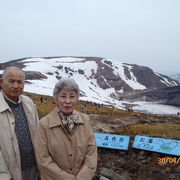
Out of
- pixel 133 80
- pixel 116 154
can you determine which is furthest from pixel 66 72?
pixel 116 154

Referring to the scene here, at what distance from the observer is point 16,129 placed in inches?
138

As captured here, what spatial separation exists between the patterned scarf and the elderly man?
66 centimetres

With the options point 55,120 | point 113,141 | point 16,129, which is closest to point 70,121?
point 55,120

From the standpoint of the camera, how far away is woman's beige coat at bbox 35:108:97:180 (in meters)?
3.32

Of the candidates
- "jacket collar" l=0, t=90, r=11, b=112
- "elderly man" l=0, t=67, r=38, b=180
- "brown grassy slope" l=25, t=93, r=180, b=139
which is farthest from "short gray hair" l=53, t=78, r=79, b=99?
"brown grassy slope" l=25, t=93, r=180, b=139

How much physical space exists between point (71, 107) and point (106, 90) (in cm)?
8222

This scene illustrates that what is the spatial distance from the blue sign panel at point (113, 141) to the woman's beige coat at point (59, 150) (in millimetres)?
5051

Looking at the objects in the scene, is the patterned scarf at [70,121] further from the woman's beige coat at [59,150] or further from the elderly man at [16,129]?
the elderly man at [16,129]

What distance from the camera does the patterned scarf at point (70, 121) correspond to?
334cm

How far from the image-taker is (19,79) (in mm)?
3535

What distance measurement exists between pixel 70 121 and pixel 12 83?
110 centimetres
